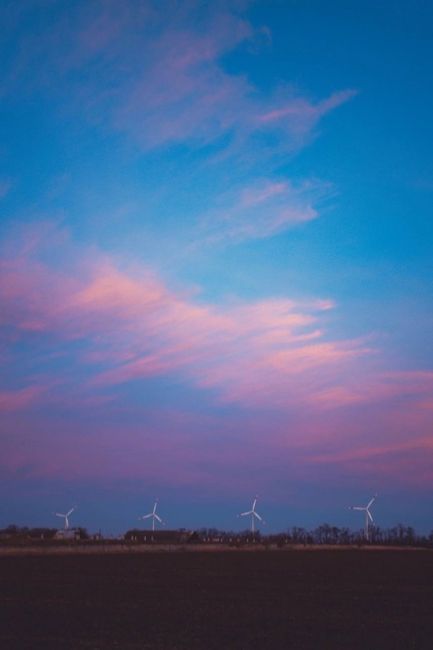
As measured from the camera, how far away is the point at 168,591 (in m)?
49.6

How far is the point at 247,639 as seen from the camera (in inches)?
1169

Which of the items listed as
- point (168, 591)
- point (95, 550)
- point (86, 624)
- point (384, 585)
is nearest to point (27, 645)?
point (86, 624)

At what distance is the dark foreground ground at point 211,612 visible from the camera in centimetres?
2906

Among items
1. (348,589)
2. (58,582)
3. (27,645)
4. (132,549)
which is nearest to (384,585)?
(348,589)

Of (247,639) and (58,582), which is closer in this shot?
(247,639)

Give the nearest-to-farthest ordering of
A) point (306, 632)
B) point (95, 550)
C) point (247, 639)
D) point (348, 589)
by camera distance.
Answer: point (247, 639) < point (306, 632) < point (348, 589) < point (95, 550)

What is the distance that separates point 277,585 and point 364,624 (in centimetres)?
2186

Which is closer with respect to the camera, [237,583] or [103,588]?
[103,588]

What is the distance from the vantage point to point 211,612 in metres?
37.8

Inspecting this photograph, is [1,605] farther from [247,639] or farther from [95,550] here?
[95,550]

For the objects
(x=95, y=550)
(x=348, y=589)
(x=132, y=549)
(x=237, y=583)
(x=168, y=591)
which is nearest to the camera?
(x=168, y=591)

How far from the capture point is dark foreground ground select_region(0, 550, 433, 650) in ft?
95.3

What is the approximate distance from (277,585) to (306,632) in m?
24.5

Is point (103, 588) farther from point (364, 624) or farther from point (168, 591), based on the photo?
point (364, 624)
